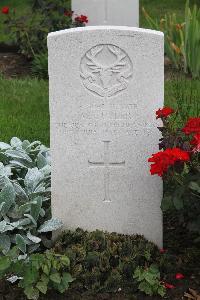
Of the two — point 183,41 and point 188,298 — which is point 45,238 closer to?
point 188,298

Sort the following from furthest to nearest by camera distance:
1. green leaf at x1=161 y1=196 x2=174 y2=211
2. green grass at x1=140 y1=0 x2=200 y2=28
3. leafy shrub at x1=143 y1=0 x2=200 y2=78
Result: green grass at x1=140 y1=0 x2=200 y2=28 < leafy shrub at x1=143 y1=0 x2=200 y2=78 < green leaf at x1=161 y1=196 x2=174 y2=211

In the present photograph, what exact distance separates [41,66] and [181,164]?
4.88m

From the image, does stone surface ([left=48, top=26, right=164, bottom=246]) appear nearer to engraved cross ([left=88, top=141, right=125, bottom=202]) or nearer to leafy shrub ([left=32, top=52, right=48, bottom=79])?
engraved cross ([left=88, top=141, right=125, bottom=202])

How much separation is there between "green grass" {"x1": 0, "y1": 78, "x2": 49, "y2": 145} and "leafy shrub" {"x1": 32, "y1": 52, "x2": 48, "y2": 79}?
0.30 m

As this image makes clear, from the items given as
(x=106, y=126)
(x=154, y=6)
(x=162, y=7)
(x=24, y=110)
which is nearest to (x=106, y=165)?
(x=106, y=126)

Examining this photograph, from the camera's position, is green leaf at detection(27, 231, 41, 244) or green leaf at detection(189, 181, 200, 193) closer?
green leaf at detection(189, 181, 200, 193)

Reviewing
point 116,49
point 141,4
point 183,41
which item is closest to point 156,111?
point 116,49

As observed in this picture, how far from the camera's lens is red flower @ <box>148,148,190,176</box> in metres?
3.91

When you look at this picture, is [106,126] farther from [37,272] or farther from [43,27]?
[43,27]

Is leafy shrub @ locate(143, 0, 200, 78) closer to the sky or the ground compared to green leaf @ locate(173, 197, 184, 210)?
closer to the sky

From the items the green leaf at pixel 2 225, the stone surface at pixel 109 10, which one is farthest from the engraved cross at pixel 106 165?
the stone surface at pixel 109 10

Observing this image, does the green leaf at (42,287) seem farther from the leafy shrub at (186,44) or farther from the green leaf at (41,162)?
the leafy shrub at (186,44)

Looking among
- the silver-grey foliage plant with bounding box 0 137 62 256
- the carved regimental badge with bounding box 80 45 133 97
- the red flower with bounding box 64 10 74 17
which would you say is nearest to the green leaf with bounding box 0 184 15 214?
the silver-grey foliage plant with bounding box 0 137 62 256

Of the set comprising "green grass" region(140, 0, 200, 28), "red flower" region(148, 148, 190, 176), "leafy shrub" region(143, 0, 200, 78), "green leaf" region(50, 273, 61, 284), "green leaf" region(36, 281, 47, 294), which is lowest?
"green leaf" region(36, 281, 47, 294)
